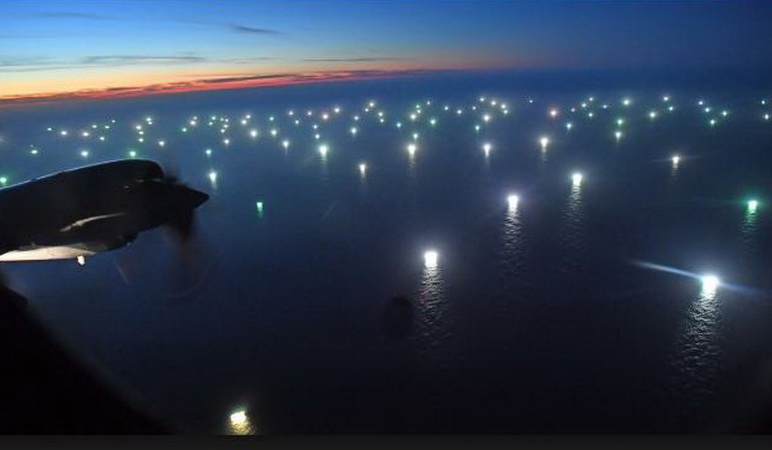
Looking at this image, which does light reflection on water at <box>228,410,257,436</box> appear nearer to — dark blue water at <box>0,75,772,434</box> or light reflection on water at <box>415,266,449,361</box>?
dark blue water at <box>0,75,772,434</box>

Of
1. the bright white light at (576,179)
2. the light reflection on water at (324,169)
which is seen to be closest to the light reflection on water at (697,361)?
the bright white light at (576,179)

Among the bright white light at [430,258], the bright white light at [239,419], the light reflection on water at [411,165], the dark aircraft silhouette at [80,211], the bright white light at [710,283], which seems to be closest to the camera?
the bright white light at [239,419]

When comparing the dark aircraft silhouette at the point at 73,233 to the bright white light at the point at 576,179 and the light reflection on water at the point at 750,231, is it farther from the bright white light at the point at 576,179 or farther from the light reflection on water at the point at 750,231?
the bright white light at the point at 576,179

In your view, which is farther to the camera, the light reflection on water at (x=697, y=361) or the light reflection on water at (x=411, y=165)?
the light reflection on water at (x=411, y=165)

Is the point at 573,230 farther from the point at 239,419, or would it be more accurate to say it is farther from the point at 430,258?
the point at 239,419

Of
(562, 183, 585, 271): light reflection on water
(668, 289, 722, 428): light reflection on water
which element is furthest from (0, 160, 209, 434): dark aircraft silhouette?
(562, 183, 585, 271): light reflection on water

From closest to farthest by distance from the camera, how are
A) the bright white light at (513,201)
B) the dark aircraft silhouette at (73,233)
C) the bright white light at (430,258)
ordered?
the dark aircraft silhouette at (73,233), the bright white light at (430,258), the bright white light at (513,201)

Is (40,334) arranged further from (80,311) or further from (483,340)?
(483,340)
